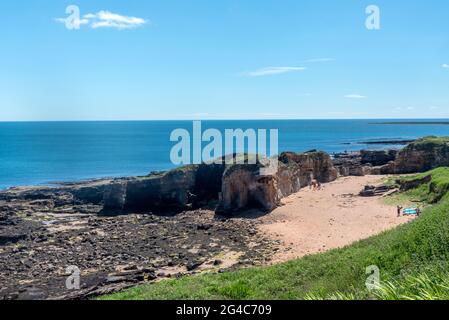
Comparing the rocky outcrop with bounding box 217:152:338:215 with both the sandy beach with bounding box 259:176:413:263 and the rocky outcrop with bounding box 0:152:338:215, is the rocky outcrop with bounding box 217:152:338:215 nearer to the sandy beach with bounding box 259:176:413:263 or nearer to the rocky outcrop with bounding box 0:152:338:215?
the rocky outcrop with bounding box 0:152:338:215

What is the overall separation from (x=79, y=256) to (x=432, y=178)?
3292 centimetres

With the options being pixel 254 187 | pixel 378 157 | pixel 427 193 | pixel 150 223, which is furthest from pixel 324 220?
pixel 378 157

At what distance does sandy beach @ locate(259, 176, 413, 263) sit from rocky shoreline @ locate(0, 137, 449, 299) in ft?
5.30

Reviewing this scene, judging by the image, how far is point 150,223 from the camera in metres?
48.7

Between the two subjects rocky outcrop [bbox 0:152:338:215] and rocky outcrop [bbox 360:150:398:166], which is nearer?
rocky outcrop [bbox 0:152:338:215]

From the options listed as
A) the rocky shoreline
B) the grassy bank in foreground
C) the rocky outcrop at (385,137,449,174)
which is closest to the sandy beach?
the rocky shoreline

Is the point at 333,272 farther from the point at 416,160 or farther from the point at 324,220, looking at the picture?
the point at 416,160

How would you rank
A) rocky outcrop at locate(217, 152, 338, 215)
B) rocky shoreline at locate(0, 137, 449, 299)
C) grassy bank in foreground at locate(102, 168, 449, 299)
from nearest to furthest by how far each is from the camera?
grassy bank in foreground at locate(102, 168, 449, 299)
rocky shoreline at locate(0, 137, 449, 299)
rocky outcrop at locate(217, 152, 338, 215)

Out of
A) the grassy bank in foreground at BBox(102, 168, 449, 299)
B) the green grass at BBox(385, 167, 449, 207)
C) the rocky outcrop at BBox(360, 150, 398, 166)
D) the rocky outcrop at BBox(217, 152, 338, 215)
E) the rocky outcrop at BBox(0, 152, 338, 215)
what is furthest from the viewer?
the rocky outcrop at BBox(360, 150, 398, 166)

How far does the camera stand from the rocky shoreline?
107 ft

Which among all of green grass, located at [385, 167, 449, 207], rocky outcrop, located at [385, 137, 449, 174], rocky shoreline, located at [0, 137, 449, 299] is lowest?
A: rocky shoreline, located at [0, 137, 449, 299]

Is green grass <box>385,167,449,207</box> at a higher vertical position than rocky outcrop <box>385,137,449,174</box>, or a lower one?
lower

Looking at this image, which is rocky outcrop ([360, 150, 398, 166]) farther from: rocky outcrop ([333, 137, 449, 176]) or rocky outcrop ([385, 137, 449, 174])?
rocky outcrop ([385, 137, 449, 174])

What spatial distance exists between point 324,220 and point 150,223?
58.2 feet
